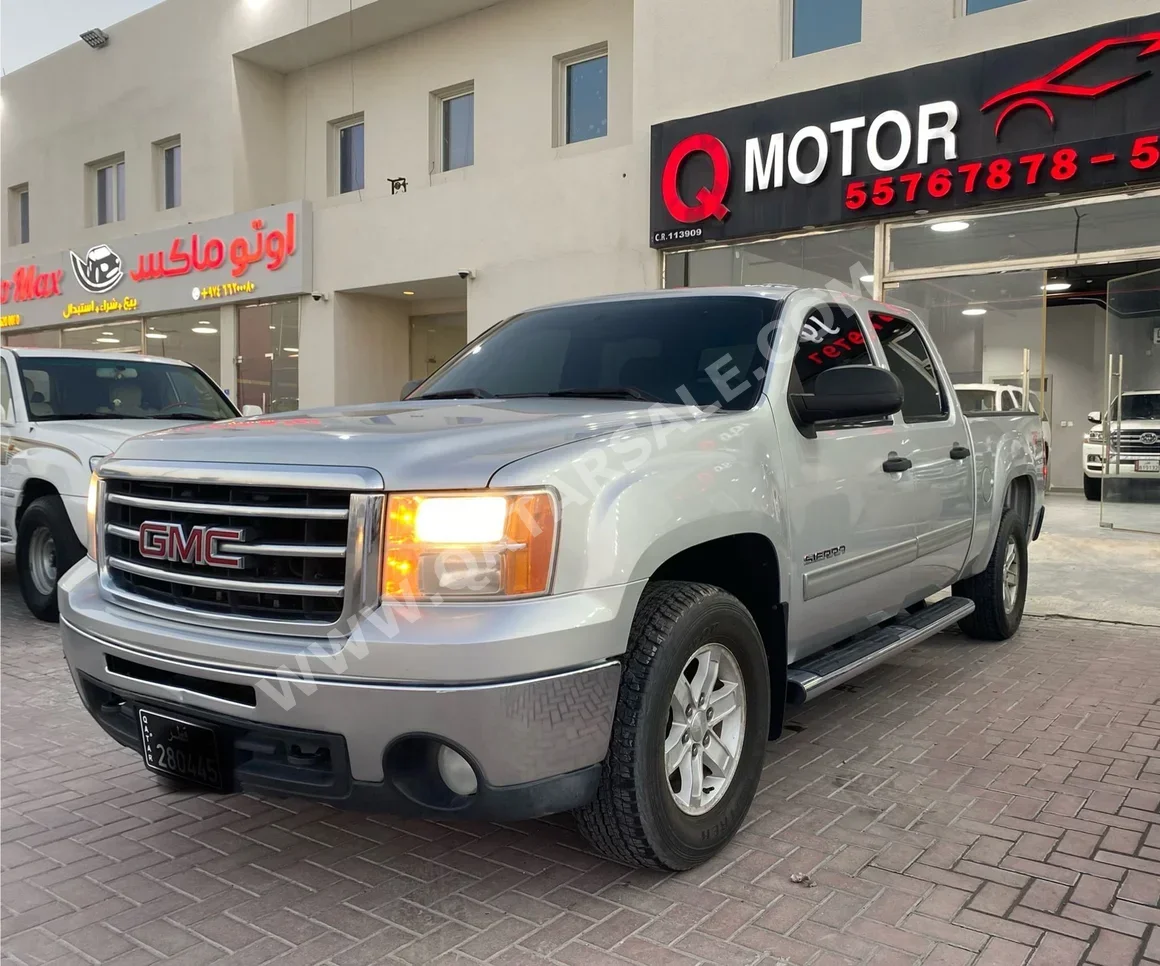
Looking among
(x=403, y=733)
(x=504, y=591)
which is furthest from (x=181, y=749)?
(x=504, y=591)

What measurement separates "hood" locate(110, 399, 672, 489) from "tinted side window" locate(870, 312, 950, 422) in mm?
1834

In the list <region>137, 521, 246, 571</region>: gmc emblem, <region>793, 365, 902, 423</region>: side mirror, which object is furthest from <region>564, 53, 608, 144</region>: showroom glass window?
<region>137, 521, 246, 571</region>: gmc emblem

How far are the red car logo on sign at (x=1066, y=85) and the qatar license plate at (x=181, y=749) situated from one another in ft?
30.3

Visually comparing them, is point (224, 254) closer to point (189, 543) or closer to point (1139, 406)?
point (1139, 406)

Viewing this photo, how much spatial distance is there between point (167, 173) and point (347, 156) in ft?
14.5

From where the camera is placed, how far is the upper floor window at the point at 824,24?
10.6 metres

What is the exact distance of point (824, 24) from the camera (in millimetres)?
10758

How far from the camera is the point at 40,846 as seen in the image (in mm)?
3336

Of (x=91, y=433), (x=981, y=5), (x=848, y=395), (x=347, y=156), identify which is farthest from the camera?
(x=347, y=156)

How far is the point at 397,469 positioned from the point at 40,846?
78.4 inches

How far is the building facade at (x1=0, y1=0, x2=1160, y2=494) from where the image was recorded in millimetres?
9445

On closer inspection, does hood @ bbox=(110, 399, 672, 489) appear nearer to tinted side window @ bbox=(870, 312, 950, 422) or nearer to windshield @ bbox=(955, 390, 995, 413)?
tinted side window @ bbox=(870, 312, 950, 422)

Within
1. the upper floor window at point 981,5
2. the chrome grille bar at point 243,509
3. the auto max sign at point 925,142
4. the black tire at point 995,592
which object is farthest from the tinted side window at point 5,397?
the upper floor window at point 981,5

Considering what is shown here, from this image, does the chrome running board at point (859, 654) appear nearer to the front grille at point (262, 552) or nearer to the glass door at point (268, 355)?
the front grille at point (262, 552)
